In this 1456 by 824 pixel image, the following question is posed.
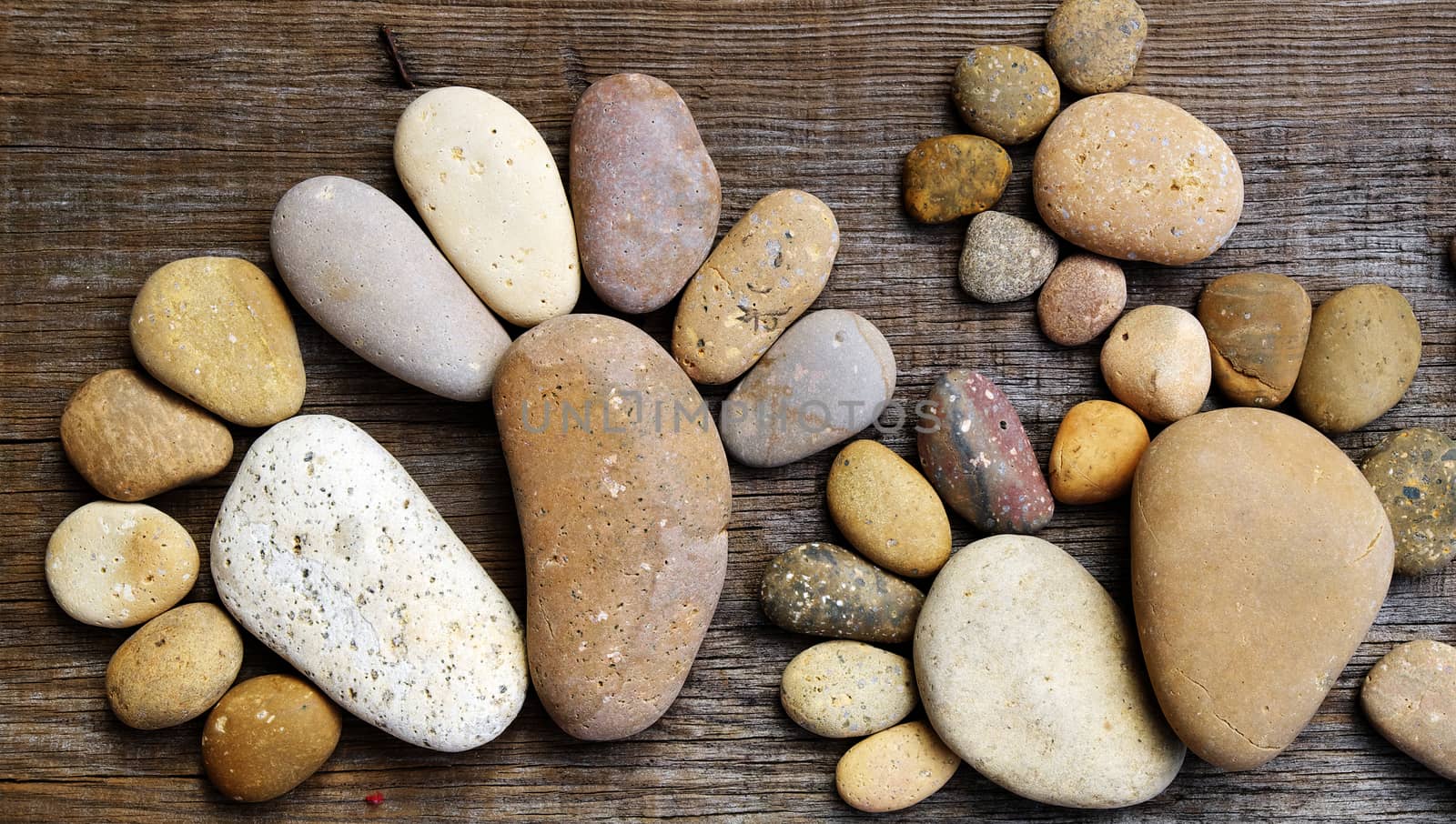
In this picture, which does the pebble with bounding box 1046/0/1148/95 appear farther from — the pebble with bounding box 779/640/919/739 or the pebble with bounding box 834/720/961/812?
the pebble with bounding box 834/720/961/812

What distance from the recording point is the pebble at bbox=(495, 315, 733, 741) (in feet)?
5.45

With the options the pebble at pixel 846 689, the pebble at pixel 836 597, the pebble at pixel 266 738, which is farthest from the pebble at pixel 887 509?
the pebble at pixel 266 738

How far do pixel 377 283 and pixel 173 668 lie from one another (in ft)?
2.82

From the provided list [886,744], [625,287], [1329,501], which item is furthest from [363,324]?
[1329,501]

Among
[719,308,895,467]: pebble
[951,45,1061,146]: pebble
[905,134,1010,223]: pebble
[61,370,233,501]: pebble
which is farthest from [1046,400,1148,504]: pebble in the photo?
[61,370,233,501]: pebble

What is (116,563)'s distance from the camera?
175cm

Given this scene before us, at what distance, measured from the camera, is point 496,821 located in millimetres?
1832

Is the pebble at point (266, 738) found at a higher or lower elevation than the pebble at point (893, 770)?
lower

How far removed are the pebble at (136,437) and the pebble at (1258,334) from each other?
202cm

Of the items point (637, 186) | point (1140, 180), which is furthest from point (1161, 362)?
point (637, 186)

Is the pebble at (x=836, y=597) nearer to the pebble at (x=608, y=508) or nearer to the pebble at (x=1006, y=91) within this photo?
the pebble at (x=608, y=508)

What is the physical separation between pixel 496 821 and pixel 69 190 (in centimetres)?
158

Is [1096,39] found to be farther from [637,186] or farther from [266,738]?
[266,738]

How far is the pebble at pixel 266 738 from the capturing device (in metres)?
1.73
